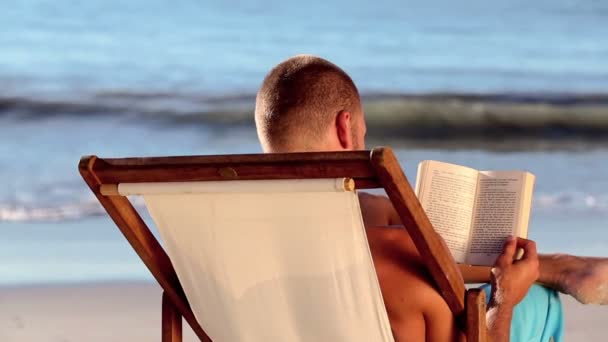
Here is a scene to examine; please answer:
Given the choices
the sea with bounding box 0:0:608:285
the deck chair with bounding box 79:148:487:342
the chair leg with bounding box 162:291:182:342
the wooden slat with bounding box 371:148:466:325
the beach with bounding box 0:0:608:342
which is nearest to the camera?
the wooden slat with bounding box 371:148:466:325

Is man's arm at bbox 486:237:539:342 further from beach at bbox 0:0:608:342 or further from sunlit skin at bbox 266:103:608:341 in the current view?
beach at bbox 0:0:608:342

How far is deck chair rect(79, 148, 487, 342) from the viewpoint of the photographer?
177 cm

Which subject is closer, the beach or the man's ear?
the man's ear

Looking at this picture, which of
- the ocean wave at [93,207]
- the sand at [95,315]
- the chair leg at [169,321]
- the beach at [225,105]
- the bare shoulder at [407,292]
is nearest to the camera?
the bare shoulder at [407,292]

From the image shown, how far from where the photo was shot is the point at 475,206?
81.1 inches

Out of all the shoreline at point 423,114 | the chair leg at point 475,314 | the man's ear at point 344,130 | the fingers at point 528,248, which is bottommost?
the chair leg at point 475,314

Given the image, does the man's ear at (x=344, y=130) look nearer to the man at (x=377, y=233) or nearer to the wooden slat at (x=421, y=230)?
the man at (x=377, y=233)

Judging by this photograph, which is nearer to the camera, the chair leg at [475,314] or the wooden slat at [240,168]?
the wooden slat at [240,168]

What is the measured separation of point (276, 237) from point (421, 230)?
253 mm

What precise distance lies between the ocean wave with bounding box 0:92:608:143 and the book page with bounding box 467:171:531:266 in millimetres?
6438

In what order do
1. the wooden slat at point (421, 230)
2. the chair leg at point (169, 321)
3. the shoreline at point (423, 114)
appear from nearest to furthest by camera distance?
the wooden slat at point (421, 230) → the chair leg at point (169, 321) → the shoreline at point (423, 114)

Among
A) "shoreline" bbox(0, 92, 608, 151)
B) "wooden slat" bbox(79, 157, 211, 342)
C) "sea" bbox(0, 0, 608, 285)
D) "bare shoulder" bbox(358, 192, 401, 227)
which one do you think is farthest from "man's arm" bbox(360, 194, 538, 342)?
"shoreline" bbox(0, 92, 608, 151)

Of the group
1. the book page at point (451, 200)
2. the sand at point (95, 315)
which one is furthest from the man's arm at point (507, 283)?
the sand at point (95, 315)

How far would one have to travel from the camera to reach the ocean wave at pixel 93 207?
5.40 meters
